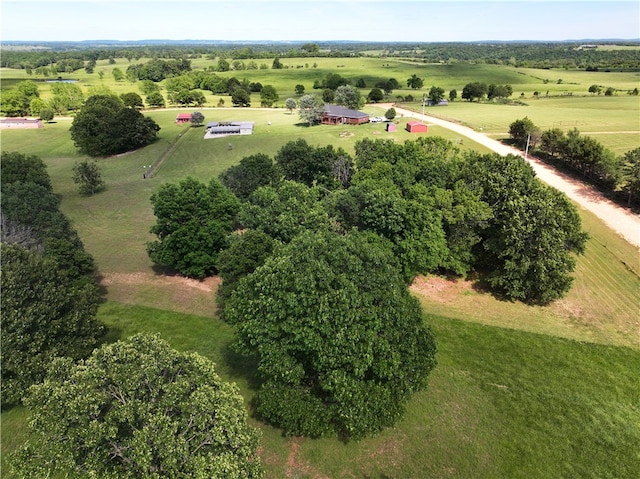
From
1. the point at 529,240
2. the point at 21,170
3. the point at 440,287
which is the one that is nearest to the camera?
the point at 529,240

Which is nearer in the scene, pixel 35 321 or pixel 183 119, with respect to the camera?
pixel 35 321

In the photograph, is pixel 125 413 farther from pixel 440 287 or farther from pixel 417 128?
pixel 417 128

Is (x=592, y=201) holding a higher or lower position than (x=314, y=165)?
lower

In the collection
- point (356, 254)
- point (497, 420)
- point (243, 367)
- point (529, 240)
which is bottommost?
point (243, 367)

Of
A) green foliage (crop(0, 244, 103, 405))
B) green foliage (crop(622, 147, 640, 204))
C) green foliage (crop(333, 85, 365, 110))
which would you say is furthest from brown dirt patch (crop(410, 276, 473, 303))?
green foliage (crop(333, 85, 365, 110))

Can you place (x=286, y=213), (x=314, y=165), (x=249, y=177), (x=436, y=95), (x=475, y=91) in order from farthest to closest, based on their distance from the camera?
(x=475, y=91)
(x=436, y=95)
(x=314, y=165)
(x=249, y=177)
(x=286, y=213)

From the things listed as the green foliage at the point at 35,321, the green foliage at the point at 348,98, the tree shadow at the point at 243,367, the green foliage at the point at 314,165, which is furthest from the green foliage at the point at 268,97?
the tree shadow at the point at 243,367

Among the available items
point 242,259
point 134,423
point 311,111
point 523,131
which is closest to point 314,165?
point 242,259
